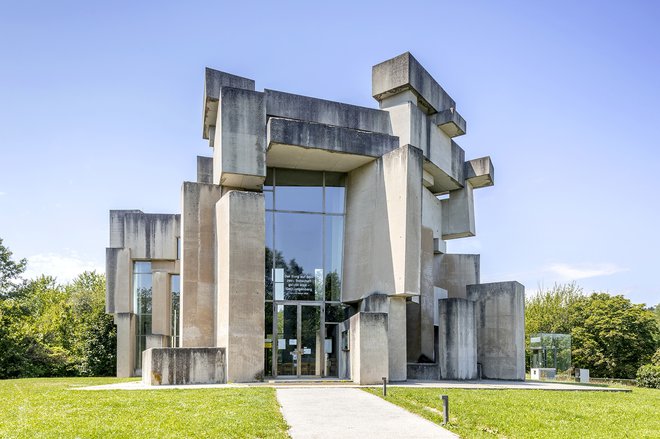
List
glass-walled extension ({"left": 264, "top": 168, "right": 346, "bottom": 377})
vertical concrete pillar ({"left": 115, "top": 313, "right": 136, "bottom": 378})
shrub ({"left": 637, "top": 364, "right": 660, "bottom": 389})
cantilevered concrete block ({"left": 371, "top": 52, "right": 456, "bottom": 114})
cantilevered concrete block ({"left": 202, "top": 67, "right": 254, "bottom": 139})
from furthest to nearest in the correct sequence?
vertical concrete pillar ({"left": 115, "top": 313, "right": 136, "bottom": 378}) < shrub ({"left": 637, "top": 364, "right": 660, "bottom": 389}) < cantilevered concrete block ({"left": 371, "top": 52, "right": 456, "bottom": 114}) < glass-walled extension ({"left": 264, "top": 168, "right": 346, "bottom": 377}) < cantilevered concrete block ({"left": 202, "top": 67, "right": 254, "bottom": 139})

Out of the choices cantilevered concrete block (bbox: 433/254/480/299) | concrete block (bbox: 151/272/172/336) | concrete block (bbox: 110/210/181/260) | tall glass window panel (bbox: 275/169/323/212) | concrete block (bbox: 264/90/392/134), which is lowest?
concrete block (bbox: 151/272/172/336)

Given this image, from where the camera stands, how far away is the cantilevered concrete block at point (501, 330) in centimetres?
2594

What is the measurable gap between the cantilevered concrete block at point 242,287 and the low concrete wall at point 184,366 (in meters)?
0.40

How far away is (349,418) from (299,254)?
13.0 m

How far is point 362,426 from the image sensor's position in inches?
449

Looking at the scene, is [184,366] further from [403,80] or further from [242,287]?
[403,80]

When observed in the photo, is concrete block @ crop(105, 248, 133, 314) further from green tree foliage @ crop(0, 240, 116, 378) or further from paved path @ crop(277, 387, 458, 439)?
paved path @ crop(277, 387, 458, 439)

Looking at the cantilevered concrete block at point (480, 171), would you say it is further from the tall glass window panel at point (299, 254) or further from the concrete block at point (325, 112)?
the tall glass window panel at point (299, 254)

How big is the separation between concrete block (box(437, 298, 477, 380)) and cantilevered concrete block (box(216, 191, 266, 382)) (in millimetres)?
7927

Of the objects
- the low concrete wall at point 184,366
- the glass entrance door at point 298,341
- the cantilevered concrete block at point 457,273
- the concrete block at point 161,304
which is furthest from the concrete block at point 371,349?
the concrete block at point 161,304

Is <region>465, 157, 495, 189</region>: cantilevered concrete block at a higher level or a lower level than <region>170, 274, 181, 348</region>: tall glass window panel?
higher

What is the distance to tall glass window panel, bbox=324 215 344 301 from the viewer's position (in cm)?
2522

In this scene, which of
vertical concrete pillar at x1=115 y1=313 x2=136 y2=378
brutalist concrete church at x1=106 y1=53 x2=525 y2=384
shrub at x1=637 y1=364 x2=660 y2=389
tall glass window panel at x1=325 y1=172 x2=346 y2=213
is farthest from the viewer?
vertical concrete pillar at x1=115 y1=313 x2=136 y2=378

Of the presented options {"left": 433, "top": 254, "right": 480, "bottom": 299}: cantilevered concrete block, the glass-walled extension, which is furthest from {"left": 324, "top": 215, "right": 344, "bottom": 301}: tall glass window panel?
{"left": 433, "top": 254, "right": 480, "bottom": 299}: cantilevered concrete block
